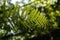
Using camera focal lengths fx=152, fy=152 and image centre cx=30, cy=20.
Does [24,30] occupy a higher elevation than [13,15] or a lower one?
lower

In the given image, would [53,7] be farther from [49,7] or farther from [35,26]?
[35,26]

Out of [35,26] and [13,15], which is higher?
[13,15]

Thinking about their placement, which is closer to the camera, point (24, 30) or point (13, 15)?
point (13, 15)

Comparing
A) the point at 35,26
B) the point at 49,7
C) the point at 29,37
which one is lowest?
the point at 29,37

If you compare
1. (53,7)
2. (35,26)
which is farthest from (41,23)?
(53,7)

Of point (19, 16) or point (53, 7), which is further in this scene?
point (53, 7)

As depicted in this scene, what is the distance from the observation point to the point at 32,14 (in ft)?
3.89

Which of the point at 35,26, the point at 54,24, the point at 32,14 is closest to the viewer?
the point at 32,14

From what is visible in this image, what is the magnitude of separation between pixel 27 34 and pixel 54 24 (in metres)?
0.27

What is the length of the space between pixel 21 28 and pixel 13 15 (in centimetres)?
17

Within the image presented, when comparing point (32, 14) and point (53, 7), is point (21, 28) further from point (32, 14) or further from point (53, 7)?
point (53, 7)

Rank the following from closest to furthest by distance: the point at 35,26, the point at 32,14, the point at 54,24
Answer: the point at 32,14 → the point at 35,26 → the point at 54,24

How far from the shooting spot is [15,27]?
1.28 m

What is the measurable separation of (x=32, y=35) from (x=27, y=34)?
50 mm
